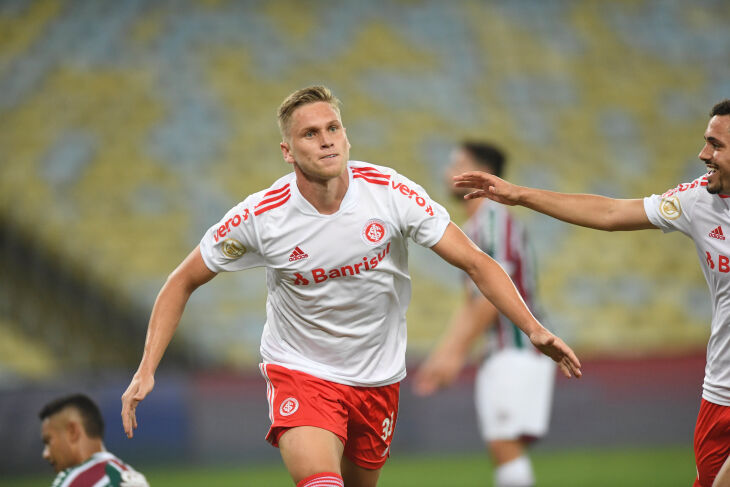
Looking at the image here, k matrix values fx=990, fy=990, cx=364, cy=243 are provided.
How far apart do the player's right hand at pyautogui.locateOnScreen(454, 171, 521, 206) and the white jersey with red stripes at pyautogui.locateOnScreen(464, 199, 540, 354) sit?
1.61 m

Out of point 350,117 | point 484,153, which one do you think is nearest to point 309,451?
point 484,153

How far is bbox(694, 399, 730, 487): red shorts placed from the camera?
14.8 feet

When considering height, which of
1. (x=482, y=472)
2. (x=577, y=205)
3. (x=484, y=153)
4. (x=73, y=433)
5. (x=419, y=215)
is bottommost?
(x=482, y=472)

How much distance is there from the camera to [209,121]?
47.3 ft

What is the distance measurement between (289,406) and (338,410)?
0.23m

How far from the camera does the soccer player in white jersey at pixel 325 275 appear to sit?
14.8ft

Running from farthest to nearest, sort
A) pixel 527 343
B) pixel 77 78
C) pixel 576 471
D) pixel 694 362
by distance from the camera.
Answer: pixel 77 78 < pixel 694 362 < pixel 576 471 < pixel 527 343

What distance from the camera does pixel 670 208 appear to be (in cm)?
462

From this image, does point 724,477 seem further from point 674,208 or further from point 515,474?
point 515,474

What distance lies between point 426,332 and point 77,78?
246 inches

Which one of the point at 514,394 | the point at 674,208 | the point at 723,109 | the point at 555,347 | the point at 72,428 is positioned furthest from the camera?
the point at 514,394

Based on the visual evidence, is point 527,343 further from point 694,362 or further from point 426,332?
point 426,332

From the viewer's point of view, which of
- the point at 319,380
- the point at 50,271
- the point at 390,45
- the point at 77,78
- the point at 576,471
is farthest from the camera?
the point at 390,45

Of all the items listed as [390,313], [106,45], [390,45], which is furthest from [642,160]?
[390,313]
